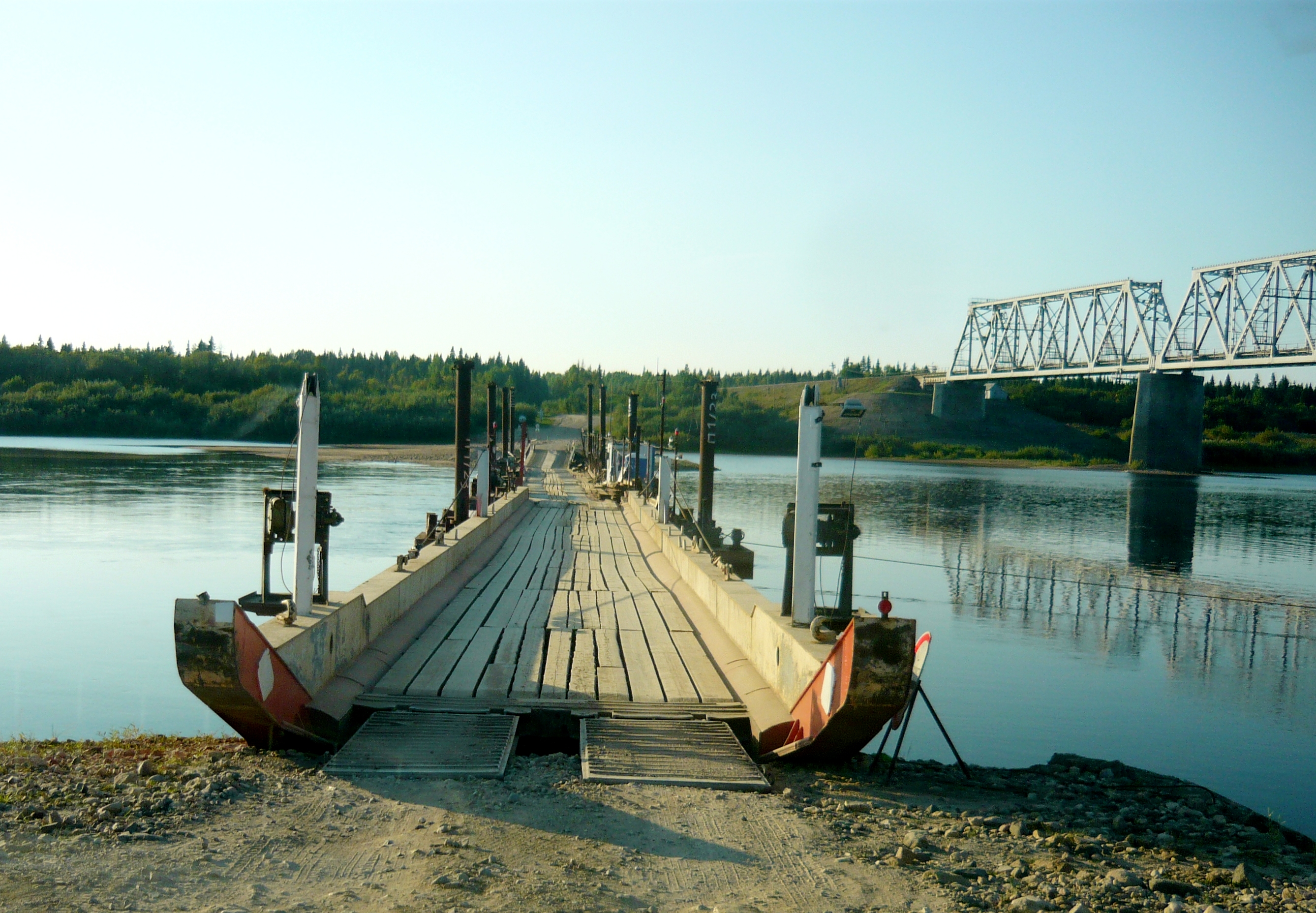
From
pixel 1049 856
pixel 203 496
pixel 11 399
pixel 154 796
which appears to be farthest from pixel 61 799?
pixel 11 399

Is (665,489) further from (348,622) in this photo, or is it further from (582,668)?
(348,622)

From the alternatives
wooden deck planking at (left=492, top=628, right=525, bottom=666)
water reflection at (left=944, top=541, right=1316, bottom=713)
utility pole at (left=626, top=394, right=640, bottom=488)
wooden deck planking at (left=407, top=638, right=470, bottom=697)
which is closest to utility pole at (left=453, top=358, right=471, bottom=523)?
wooden deck planking at (left=492, top=628, right=525, bottom=666)

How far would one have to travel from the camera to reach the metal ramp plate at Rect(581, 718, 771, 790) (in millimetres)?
5992

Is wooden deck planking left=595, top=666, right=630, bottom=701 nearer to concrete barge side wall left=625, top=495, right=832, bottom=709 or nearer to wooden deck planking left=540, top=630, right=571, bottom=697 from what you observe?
wooden deck planking left=540, top=630, right=571, bottom=697

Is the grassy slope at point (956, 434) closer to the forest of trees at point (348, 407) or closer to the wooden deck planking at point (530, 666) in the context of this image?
the forest of trees at point (348, 407)

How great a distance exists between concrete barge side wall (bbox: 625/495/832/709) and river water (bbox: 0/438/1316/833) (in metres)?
2.34

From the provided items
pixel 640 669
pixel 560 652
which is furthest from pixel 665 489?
pixel 640 669

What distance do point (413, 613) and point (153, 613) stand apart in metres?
8.38

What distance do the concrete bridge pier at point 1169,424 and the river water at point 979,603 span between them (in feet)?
93.8

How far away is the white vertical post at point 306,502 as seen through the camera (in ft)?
22.5

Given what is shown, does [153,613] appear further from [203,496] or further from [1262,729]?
[203,496]

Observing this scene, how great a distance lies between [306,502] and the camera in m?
6.99

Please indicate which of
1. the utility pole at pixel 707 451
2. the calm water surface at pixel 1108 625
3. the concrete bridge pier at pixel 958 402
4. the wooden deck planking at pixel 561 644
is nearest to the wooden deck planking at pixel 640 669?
the wooden deck planking at pixel 561 644

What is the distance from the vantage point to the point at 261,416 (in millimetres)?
100188
